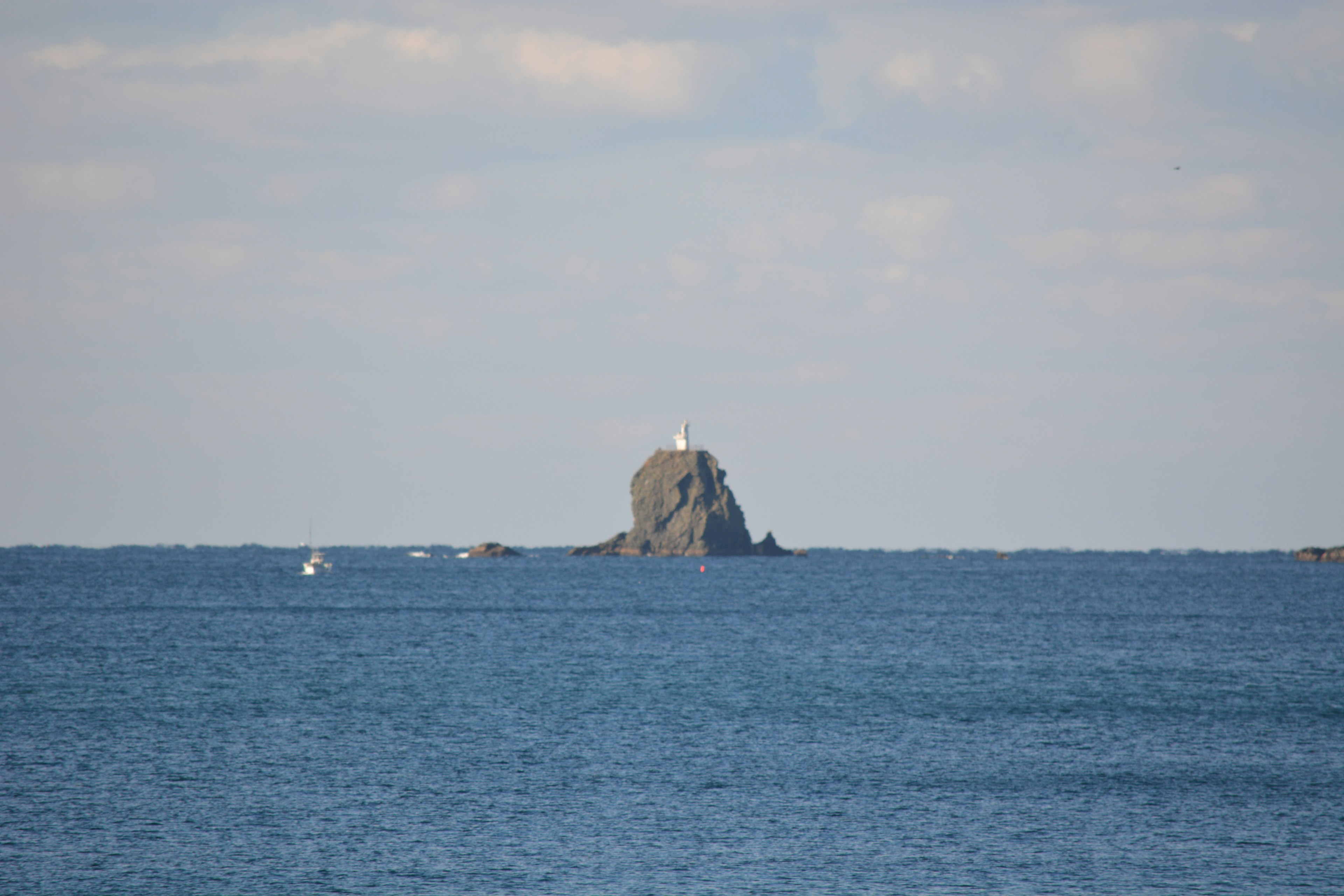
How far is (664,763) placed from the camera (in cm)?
4166

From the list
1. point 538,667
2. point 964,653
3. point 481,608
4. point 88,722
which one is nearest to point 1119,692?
point 964,653

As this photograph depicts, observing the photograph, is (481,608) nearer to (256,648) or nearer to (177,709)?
(256,648)

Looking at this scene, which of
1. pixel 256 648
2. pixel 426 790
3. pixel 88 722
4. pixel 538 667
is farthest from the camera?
pixel 256 648

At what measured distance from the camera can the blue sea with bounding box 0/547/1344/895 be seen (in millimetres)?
29734

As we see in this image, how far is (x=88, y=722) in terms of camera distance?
47750 mm

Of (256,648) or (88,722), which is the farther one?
(256,648)

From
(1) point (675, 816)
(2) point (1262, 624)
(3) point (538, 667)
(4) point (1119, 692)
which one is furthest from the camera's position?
(2) point (1262, 624)

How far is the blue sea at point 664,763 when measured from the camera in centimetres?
2973

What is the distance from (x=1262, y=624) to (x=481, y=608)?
239 feet

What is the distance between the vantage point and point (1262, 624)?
104 m

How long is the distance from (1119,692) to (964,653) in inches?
727

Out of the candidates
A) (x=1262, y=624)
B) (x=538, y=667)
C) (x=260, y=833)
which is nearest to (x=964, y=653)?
(x=538, y=667)

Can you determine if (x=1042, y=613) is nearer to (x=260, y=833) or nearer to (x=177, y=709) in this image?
(x=177, y=709)

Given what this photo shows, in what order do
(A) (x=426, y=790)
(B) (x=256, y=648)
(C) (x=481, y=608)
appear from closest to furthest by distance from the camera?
(A) (x=426, y=790) → (B) (x=256, y=648) → (C) (x=481, y=608)
